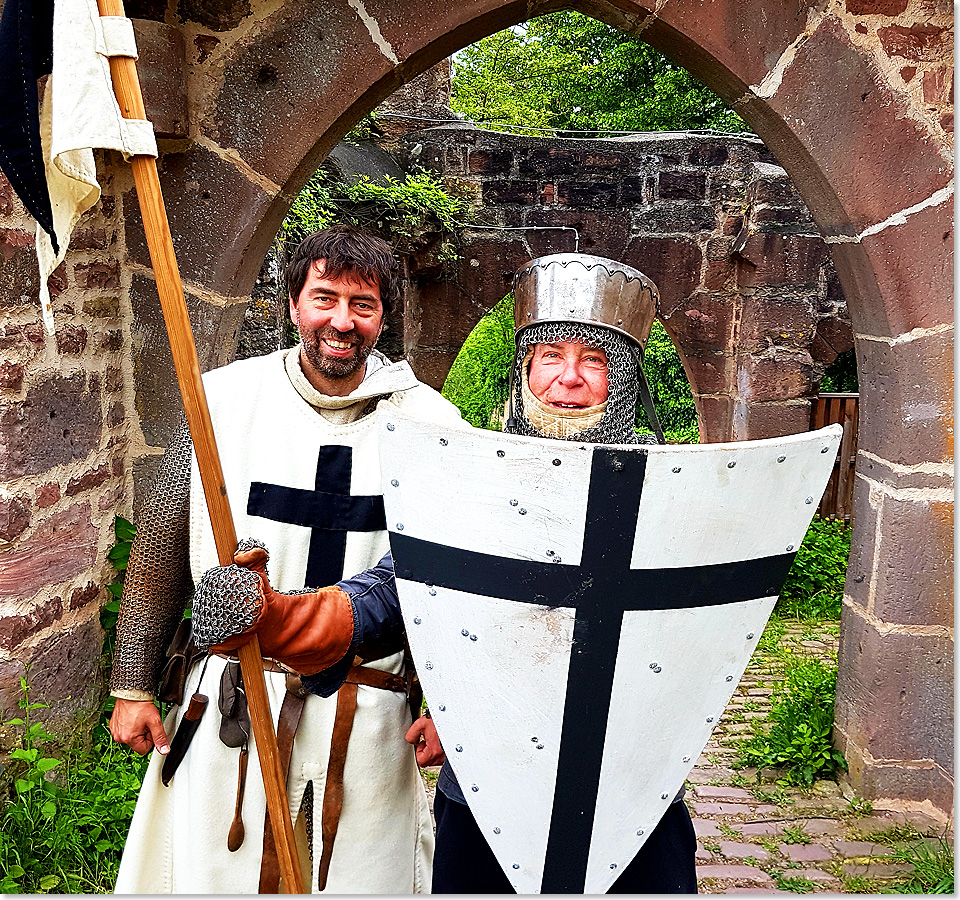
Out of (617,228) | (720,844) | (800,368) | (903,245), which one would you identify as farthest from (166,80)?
(800,368)

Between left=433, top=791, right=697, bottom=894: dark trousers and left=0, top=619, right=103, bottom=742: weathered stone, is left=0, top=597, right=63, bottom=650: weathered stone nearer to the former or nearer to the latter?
left=0, top=619, right=103, bottom=742: weathered stone

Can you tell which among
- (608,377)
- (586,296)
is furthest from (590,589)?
(586,296)

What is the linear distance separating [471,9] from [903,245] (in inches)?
61.5

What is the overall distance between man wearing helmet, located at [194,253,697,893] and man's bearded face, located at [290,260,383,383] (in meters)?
0.33

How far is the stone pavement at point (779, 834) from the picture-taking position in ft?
9.07

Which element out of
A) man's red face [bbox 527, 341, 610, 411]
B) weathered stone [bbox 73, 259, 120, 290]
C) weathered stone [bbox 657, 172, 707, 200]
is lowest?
man's red face [bbox 527, 341, 610, 411]

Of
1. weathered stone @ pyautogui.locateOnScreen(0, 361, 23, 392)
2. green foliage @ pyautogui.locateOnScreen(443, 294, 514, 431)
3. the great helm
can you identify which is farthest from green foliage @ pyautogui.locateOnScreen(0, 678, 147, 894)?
green foliage @ pyautogui.locateOnScreen(443, 294, 514, 431)

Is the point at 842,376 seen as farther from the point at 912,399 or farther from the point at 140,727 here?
the point at 140,727

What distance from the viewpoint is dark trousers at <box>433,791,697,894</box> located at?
1.48m

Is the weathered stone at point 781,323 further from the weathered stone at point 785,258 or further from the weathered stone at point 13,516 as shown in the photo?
the weathered stone at point 13,516

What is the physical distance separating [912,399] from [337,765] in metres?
2.19

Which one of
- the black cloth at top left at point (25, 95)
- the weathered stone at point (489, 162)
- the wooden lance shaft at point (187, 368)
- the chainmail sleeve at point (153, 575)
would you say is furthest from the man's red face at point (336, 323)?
the weathered stone at point (489, 162)

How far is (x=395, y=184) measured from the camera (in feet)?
19.1

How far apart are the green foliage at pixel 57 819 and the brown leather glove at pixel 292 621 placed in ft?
4.11
